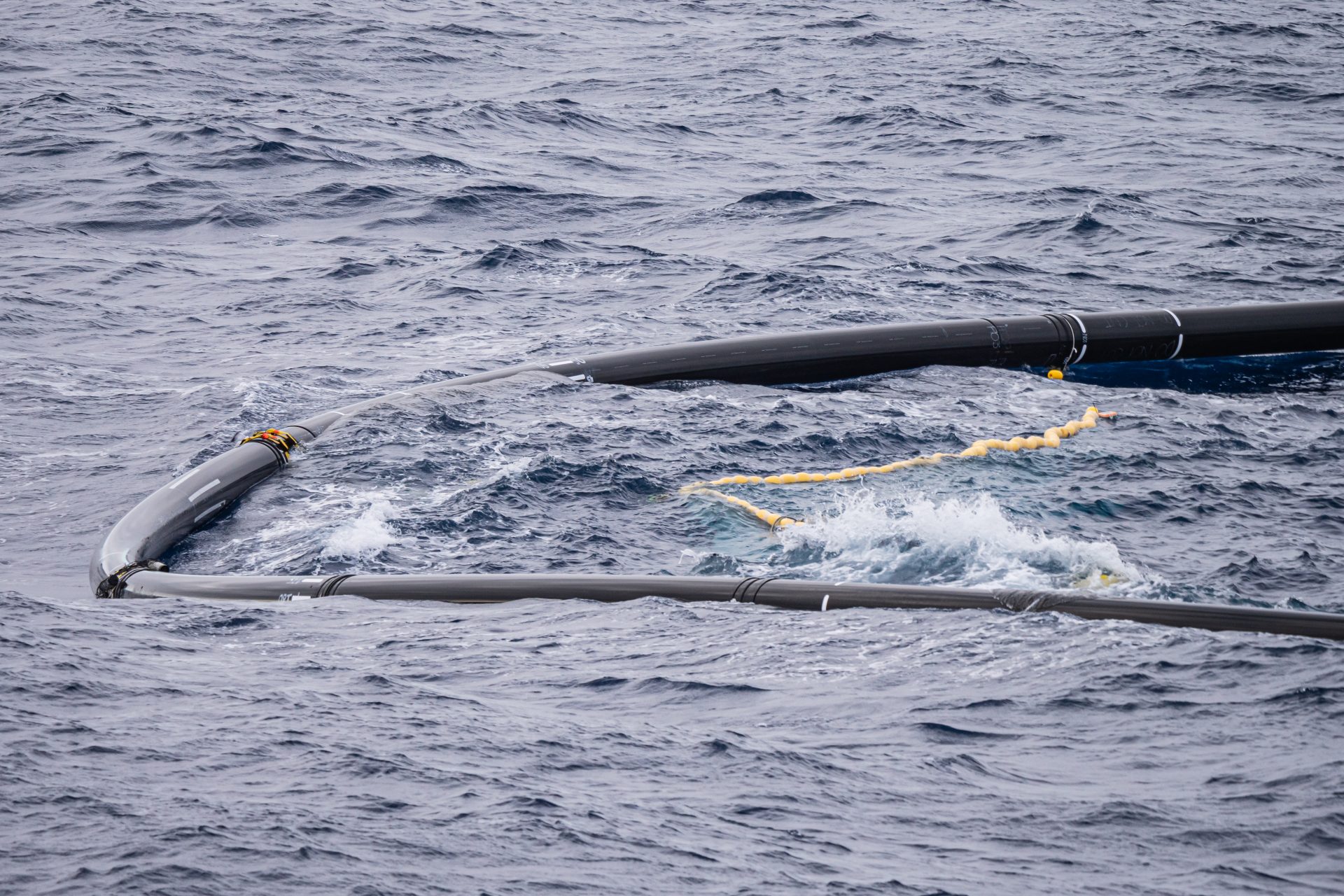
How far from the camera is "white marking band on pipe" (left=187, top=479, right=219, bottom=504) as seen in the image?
11453mm

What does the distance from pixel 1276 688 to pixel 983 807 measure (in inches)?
80.0

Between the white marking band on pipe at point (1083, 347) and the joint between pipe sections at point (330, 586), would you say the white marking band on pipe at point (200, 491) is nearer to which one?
the joint between pipe sections at point (330, 586)

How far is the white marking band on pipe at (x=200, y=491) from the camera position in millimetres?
11453

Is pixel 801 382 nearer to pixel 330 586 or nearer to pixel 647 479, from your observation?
pixel 647 479

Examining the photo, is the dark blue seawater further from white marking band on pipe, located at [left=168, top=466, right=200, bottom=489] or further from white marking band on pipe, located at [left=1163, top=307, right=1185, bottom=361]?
white marking band on pipe, located at [left=168, top=466, right=200, bottom=489]

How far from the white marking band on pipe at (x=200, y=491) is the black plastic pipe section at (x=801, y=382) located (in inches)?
0.4

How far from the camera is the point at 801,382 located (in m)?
14.6

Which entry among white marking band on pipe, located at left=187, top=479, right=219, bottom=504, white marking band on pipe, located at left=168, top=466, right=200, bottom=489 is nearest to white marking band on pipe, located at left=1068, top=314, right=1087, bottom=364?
white marking band on pipe, located at left=187, top=479, right=219, bottom=504

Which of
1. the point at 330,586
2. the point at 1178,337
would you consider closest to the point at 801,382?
the point at 1178,337

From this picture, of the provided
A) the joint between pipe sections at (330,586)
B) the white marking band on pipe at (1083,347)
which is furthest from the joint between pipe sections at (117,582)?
the white marking band on pipe at (1083,347)

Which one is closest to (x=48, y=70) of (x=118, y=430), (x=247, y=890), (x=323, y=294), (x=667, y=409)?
(x=323, y=294)

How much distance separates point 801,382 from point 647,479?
336cm

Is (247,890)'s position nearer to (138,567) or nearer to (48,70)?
(138,567)

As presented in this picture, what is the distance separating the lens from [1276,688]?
7078 millimetres
